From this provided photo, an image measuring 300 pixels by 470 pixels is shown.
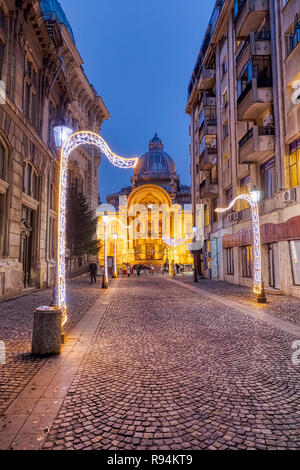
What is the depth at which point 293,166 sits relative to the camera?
14.5 meters

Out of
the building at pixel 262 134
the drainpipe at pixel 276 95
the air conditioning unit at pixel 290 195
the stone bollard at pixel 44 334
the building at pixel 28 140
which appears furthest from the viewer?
the drainpipe at pixel 276 95

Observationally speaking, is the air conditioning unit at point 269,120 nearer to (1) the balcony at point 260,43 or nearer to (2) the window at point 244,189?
Answer: (1) the balcony at point 260,43

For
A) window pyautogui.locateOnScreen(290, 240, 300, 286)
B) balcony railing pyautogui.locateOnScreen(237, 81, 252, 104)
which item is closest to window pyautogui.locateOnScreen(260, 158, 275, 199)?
window pyautogui.locateOnScreen(290, 240, 300, 286)

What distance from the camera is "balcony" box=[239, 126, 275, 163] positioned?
16062 millimetres

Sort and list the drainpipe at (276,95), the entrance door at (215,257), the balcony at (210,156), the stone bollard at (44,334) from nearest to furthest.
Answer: the stone bollard at (44,334) < the drainpipe at (276,95) < the balcony at (210,156) < the entrance door at (215,257)

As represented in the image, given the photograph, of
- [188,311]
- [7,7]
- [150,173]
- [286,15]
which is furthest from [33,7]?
[150,173]

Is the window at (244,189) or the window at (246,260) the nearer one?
the window at (246,260)

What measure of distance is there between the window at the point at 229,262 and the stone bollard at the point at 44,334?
1984 cm

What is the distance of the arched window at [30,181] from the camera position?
16891 mm

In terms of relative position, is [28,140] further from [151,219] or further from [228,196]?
[151,219]

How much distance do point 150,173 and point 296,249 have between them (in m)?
58.2

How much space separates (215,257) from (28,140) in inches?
740

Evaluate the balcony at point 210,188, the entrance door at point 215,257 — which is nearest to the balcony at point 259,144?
the balcony at point 210,188
